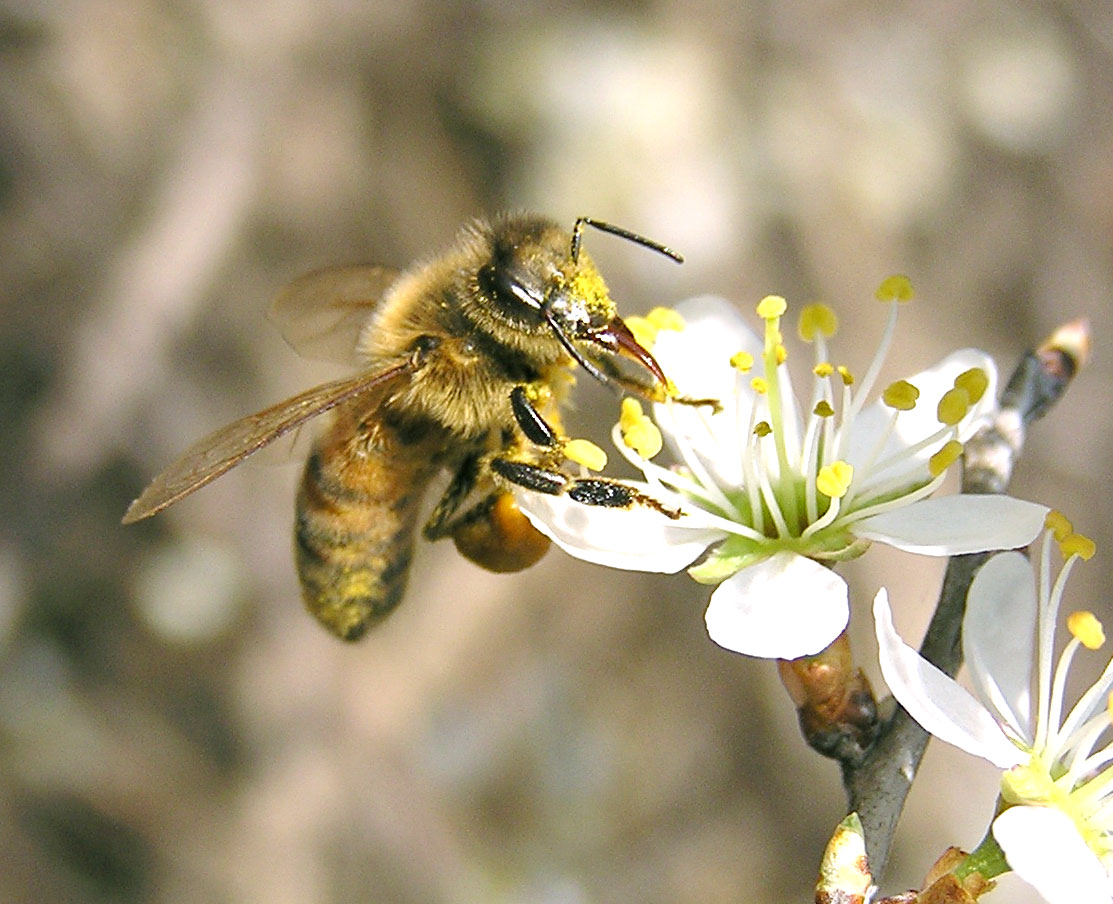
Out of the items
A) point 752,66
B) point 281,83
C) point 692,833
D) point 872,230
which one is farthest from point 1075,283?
point 281,83

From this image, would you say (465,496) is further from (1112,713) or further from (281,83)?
(281,83)

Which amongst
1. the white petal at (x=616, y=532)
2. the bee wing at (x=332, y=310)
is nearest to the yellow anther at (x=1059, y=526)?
the white petal at (x=616, y=532)

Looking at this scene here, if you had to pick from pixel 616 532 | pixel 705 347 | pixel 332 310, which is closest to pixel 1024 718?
pixel 616 532

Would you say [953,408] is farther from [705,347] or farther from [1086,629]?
[705,347]

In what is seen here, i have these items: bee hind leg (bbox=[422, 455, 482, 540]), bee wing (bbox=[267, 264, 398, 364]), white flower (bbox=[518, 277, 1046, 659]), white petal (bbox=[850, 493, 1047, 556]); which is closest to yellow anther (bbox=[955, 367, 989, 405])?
white flower (bbox=[518, 277, 1046, 659])

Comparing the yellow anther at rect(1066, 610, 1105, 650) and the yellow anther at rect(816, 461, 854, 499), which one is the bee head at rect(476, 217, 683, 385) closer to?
the yellow anther at rect(816, 461, 854, 499)

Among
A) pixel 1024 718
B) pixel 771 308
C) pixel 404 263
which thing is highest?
pixel 771 308
